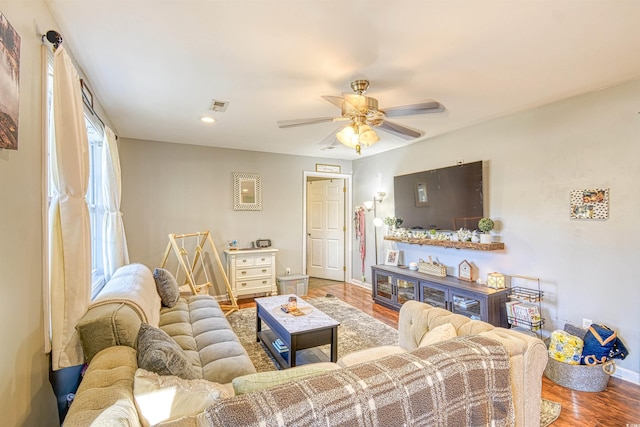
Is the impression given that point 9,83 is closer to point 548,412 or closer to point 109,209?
point 109,209

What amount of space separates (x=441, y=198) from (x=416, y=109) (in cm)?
206

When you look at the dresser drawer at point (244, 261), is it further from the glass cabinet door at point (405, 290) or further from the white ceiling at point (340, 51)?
the white ceiling at point (340, 51)

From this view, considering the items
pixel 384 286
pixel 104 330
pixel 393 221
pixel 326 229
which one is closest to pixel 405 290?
pixel 384 286

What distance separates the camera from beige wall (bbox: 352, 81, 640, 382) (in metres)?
2.47

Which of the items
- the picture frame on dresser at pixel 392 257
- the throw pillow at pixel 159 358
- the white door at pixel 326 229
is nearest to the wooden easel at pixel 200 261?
the white door at pixel 326 229

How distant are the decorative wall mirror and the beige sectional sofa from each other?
3.45 meters

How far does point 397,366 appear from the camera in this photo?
112 centimetres

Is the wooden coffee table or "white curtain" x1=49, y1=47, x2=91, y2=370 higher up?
"white curtain" x1=49, y1=47, x2=91, y2=370

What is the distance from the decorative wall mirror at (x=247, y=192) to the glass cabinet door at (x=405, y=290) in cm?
259

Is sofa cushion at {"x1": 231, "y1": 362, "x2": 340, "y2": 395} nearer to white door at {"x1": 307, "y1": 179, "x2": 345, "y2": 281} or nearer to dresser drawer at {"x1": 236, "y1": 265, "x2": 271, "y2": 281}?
dresser drawer at {"x1": 236, "y1": 265, "x2": 271, "y2": 281}

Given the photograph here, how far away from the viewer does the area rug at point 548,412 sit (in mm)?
1984

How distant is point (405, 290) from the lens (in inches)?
165

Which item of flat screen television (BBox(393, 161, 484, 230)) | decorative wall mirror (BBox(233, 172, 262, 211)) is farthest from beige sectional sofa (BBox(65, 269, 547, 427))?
decorative wall mirror (BBox(233, 172, 262, 211))

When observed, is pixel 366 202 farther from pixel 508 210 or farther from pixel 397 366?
pixel 397 366
